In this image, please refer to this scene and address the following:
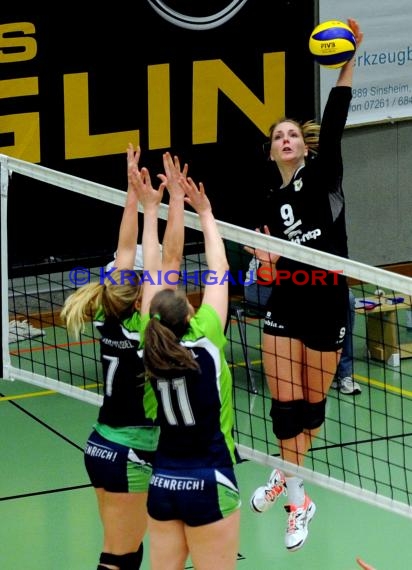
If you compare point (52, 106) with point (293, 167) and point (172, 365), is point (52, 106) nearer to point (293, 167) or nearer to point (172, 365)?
point (293, 167)

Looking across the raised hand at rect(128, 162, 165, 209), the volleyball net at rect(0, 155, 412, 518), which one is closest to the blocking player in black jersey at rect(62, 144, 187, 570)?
the raised hand at rect(128, 162, 165, 209)

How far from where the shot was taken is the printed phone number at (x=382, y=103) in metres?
13.2

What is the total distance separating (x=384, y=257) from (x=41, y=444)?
5706mm

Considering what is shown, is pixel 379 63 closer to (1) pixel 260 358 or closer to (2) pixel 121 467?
(1) pixel 260 358

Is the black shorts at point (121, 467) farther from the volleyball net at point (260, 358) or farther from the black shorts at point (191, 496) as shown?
the volleyball net at point (260, 358)

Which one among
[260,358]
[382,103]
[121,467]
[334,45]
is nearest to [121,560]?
[121,467]

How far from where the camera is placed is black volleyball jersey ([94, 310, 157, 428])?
20.0ft

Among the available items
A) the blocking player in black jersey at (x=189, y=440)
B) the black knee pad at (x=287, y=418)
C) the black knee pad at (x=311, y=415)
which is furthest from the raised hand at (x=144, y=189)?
the black knee pad at (x=311, y=415)

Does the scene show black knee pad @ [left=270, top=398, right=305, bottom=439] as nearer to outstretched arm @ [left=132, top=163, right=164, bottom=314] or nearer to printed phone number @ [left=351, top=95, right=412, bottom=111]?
outstretched arm @ [left=132, top=163, right=164, bottom=314]

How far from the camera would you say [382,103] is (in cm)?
1338

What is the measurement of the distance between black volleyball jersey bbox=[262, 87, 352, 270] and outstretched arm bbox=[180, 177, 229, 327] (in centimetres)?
116

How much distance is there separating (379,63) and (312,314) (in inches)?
263

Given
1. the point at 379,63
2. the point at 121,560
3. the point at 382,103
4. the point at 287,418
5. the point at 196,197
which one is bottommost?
the point at 121,560

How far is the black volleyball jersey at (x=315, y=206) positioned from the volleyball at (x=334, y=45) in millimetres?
326
